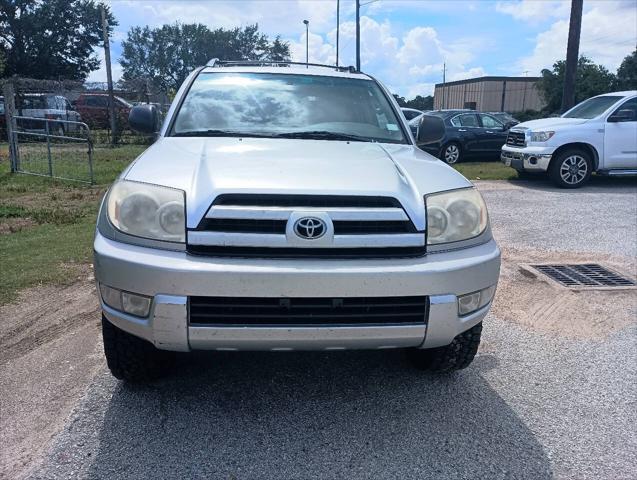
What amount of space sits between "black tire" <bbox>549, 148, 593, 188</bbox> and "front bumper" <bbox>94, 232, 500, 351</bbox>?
30.6 ft

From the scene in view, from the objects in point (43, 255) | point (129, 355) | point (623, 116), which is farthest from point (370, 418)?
point (623, 116)

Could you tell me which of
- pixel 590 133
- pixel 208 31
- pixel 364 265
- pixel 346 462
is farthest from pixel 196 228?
pixel 208 31

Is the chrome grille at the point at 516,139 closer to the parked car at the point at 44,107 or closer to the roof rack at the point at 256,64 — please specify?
the roof rack at the point at 256,64

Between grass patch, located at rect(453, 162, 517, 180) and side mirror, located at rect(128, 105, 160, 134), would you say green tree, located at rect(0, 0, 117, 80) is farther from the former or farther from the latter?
side mirror, located at rect(128, 105, 160, 134)

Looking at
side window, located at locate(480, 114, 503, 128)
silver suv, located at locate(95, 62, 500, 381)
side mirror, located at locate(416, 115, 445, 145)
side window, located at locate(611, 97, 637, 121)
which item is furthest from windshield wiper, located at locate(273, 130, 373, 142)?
side window, located at locate(480, 114, 503, 128)

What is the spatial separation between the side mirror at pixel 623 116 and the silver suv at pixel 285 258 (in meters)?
9.55

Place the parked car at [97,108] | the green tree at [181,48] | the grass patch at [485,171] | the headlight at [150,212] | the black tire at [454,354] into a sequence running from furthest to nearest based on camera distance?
the green tree at [181,48]
the parked car at [97,108]
the grass patch at [485,171]
the black tire at [454,354]
the headlight at [150,212]

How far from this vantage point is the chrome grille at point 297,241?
8.13 ft

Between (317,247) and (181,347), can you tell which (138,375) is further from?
(317,247)

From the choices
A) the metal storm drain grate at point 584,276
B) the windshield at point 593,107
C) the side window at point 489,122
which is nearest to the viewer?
the metal storm drain grate at point 584,276

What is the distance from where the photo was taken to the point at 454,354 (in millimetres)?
3131

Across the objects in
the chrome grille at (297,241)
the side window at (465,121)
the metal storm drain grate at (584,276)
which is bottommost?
the metal storm drain grate at (584,276)

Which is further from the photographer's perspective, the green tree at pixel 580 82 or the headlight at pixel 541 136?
the green tree at pixel 580 82

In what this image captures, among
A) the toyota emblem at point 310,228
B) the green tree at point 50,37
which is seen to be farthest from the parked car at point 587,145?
the green tree at point 50,37
